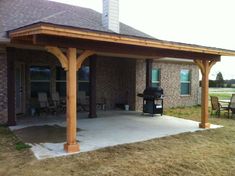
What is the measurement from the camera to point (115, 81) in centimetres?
1366

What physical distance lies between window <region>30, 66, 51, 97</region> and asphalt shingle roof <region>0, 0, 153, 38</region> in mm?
2182

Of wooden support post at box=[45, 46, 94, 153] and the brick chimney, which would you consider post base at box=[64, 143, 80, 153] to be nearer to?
wooden support post at box=[45, 46, 94, 153]

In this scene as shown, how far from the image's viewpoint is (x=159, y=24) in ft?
116

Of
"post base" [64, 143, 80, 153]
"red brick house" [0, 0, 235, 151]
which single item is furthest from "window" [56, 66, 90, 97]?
"post base" [64, 143, 80, 153]

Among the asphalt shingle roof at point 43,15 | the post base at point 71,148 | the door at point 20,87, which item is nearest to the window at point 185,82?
the asphalt shingle roof at point 43,15

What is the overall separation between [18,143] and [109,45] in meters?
3.28

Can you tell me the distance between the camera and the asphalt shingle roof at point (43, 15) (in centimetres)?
934

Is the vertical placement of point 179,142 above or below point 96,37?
below

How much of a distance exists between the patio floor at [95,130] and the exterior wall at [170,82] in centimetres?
271

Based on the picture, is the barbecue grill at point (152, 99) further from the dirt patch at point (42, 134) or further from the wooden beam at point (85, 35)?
the dirt patch at point (42, 134)

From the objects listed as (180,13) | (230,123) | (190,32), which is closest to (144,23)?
(180,13)

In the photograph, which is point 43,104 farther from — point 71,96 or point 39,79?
point 71,96

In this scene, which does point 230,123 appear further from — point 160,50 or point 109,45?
point 109,45

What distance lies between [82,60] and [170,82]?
9.05m
